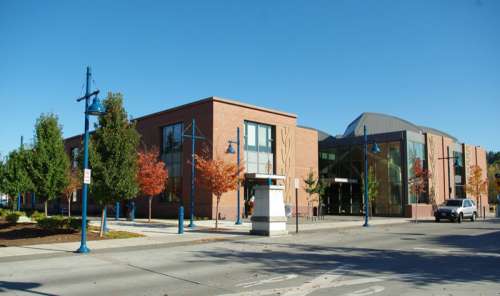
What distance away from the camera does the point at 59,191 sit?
25.8 metres

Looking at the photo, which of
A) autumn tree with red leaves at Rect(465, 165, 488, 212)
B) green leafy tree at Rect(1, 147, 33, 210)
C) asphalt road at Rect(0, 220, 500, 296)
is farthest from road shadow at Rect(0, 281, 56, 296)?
autumn tree with red leaves at Rect(465, 165, 488, 212)

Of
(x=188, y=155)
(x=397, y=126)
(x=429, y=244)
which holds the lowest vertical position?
(x=429, y=244)

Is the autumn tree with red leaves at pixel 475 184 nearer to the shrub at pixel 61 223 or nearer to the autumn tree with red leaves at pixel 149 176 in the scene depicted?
the autumn tree with red leaves at pixel 149 176

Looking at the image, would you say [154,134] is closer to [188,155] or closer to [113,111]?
[188,155]

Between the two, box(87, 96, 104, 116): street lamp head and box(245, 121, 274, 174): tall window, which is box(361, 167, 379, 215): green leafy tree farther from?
box(87, 96, 104, 116): street lamp head

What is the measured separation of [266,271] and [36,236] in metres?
12.9

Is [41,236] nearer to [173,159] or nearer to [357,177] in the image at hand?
[173,159]

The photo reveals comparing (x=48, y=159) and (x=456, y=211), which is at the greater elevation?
(x=48, y=159)

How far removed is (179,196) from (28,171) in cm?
1321

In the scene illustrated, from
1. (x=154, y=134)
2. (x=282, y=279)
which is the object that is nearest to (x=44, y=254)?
(x=282, y=279)

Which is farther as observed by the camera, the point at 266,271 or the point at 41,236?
the point at 41,236

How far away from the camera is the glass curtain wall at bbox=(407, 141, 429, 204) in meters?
44.7

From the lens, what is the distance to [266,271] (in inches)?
437

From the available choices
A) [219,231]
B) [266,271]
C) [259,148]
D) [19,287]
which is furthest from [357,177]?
[19,287]
